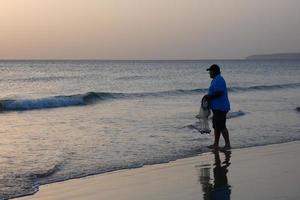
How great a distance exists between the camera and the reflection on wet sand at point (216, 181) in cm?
661

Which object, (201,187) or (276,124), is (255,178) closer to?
(201,187)

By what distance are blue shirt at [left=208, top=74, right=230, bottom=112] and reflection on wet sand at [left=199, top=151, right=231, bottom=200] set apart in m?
1.26

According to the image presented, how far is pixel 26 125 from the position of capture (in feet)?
50.7

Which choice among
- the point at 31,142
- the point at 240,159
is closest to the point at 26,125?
the point at 31,142

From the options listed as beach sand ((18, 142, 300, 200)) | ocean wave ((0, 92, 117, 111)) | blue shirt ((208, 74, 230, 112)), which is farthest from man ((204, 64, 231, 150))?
ocean wave ((0, 92, 117, 111))

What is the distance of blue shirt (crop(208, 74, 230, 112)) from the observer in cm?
1029

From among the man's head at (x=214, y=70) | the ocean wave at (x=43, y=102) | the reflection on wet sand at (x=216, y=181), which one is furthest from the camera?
the ocean wave at (x=43, y=102)

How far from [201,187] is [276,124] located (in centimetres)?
883

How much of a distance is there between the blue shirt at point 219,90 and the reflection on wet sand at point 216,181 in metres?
1.26

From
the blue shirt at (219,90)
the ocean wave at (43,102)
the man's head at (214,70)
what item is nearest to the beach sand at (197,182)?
the blue shirt at (219,90)

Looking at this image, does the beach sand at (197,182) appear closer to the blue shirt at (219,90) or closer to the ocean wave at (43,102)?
the blue shirt at (219,90)

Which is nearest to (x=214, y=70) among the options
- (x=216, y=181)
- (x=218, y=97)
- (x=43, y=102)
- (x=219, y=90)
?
(x=219, y=90)

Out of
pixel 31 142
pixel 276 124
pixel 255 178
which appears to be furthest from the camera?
pixel 276 124

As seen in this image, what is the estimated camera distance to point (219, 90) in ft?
33.8
